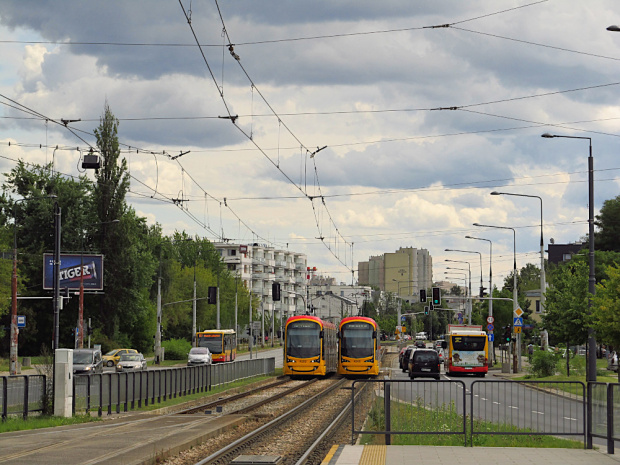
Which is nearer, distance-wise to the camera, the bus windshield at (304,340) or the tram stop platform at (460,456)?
the tram stop platform at (460,456)

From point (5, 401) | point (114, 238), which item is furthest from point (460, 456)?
point (114, 238)

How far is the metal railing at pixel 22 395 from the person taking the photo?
71.1ft

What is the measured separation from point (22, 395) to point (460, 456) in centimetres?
1241

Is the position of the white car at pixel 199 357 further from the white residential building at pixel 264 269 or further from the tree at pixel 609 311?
the white residential building at pixel 264 269

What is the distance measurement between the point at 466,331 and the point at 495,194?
10.8 metres

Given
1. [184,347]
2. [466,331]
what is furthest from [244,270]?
[466,331]

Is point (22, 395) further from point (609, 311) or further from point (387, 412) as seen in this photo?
point (609, 311)

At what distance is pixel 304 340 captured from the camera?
158 ft

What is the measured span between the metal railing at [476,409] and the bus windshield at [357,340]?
105ft

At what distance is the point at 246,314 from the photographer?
426 ft

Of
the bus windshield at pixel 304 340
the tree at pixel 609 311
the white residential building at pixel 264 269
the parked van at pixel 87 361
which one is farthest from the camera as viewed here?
the white residential building at pixel 264 269

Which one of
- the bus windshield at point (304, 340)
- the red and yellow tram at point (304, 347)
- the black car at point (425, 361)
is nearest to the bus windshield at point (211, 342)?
the red and yellow tram at point (304, 347)

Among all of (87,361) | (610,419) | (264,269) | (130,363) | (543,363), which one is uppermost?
(264,269)

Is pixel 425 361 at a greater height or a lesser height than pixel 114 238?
lesser
